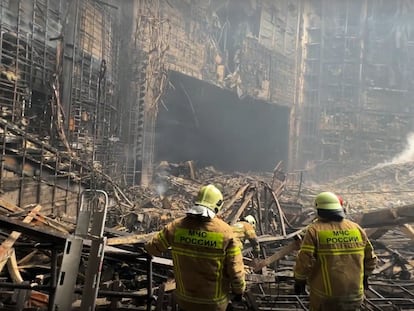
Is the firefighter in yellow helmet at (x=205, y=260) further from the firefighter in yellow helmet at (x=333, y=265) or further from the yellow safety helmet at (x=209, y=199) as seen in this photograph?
the firefighter in yellow helmet at (x=333, y=265)

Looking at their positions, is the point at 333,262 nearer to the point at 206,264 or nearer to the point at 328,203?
the point at 328,203

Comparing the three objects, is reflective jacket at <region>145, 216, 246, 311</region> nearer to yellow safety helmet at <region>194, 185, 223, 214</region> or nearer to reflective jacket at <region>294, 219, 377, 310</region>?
yellow safety helmet at <region>194, 185, 223, 214</region>

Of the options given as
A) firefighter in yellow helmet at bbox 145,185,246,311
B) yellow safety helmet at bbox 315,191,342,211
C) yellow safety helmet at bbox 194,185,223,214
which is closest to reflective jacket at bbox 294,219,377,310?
yellow safety helmet at bbox 315,191,342,211

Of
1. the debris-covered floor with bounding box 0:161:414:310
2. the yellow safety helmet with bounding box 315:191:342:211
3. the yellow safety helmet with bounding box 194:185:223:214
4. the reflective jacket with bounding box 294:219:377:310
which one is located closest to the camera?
the yellow safety helmet with bounding box 194:185:223:214

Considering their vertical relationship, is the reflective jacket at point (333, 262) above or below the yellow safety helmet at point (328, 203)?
below

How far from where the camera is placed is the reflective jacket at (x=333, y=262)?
10.5ft

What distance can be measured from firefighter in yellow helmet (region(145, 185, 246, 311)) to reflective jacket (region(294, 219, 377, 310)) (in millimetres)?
618

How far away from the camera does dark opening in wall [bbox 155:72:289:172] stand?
21.0m

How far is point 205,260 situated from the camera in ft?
9.68

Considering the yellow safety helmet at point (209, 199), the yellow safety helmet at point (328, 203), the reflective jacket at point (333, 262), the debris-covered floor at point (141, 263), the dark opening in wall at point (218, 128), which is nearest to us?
the yellow safety helmet at point (209, 199)

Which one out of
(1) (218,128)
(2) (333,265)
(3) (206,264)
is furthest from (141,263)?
(1) (218,128)

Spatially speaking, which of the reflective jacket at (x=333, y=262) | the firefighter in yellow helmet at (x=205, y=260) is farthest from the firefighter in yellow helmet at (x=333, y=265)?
the firefighter in yellow helmet at (x=205, y=260)

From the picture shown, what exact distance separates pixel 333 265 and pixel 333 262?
2 centimetres

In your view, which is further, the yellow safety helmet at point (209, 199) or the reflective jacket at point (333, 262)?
the reflective jacket at point (333, 262)
